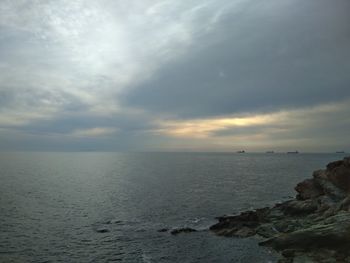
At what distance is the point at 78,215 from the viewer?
174 feet

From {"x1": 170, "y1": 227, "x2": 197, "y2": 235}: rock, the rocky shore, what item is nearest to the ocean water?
{"x1": 170, "y1": 227, "x2": 197, "y2": 235}: rock

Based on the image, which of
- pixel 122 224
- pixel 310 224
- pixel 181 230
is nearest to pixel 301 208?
pixel 310 224

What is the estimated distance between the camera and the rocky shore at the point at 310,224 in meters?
27.4

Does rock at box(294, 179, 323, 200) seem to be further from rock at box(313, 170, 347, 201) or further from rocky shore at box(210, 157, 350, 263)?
rock at box(313, 170, 347, 201)

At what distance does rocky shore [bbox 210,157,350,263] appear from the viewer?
27.4 m

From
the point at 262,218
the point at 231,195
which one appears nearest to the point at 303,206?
the point at 262,218

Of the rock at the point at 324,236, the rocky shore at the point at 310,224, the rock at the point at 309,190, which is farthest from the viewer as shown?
the rock at the point at 309,190

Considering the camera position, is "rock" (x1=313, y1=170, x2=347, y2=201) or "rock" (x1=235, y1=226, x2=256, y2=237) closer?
"rock" (x1=235, y1=226, x2=256, y2=237)

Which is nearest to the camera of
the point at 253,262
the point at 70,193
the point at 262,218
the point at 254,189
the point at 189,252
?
the point at 253,262

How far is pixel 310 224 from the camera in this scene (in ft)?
115

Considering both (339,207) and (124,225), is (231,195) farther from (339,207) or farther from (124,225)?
(339,207)

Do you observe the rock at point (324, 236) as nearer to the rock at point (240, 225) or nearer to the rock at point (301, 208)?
the rock at point (240, 225)

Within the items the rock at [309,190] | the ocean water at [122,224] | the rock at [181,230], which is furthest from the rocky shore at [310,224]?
the rock at [181,230]

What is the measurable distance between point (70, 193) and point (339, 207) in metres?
59.5
